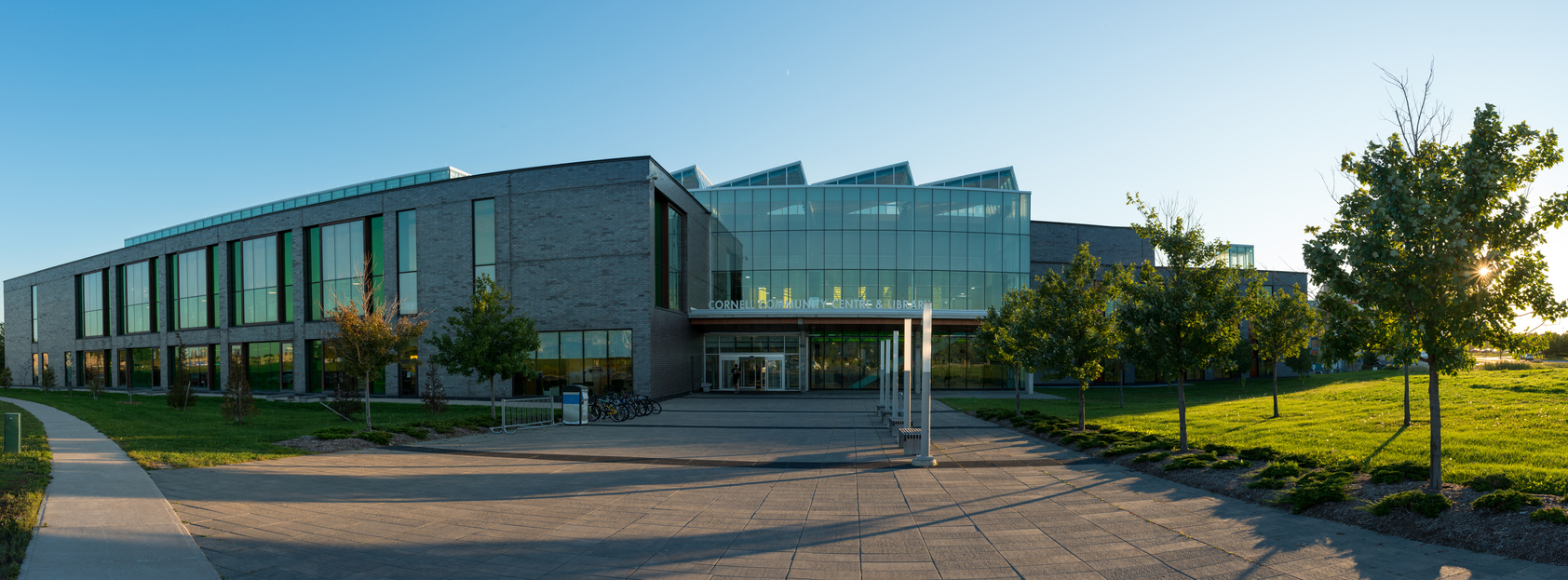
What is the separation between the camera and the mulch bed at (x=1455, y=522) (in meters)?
6.60

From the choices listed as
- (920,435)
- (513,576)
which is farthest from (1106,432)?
(513,576)

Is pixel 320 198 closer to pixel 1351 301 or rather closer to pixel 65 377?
pixel 65 377

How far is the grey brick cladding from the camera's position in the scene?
3006 centimetres

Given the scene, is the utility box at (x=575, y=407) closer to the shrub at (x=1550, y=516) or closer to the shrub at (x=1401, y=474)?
the shrub at (x=1401, y=474)

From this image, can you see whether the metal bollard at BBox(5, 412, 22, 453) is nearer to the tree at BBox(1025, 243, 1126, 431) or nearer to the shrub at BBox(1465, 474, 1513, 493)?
the tree at BBox(1025, 243, 1126, 431)

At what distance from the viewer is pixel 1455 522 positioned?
7.35 metres

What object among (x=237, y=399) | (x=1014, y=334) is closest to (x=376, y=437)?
(x=237, y=399)

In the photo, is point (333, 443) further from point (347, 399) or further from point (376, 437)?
point (347, 399)

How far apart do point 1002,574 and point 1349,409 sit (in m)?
19.7

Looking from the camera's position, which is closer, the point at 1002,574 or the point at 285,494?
the point at 1002,574

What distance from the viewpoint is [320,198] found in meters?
54.1

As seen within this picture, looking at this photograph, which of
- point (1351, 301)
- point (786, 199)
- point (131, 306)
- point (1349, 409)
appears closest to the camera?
point (1351, 301)

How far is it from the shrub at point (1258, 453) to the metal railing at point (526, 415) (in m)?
17.0

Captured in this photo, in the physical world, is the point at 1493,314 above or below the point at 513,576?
above
